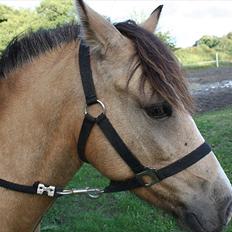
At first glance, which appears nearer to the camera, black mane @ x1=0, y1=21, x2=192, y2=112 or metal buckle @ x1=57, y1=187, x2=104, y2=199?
black mane @ x1=0, y1=21, x2=192, y2=112

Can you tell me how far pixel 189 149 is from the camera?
86.7 inches

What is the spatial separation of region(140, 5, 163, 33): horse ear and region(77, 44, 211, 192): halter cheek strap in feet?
1.83

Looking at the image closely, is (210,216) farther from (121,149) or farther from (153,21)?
(153,21)

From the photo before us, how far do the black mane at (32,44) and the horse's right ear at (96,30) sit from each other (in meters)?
0.26

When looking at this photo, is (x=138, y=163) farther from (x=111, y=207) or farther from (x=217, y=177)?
(x=111, y=207)

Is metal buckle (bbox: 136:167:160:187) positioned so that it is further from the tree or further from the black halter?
the tree

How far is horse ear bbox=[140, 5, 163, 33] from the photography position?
2682mm

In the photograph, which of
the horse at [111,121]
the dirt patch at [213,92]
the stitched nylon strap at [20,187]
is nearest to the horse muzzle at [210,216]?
the horse at [111,121]

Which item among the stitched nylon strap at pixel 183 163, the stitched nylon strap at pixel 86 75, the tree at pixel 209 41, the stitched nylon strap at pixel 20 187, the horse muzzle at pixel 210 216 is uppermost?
the stitched nylon strap at pixel 86 75

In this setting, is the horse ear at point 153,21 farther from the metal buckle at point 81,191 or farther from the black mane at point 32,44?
the metal buckle at point 81,191

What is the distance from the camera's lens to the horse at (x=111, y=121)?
2.20 m

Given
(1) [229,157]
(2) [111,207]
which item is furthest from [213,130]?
(2) [111,207]

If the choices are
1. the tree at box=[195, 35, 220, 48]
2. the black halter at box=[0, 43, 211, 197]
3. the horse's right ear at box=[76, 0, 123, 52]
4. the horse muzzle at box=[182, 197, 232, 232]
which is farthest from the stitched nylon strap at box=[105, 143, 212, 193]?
the tree at box=[195, 35, 220, 48]

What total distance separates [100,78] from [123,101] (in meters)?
0.18
